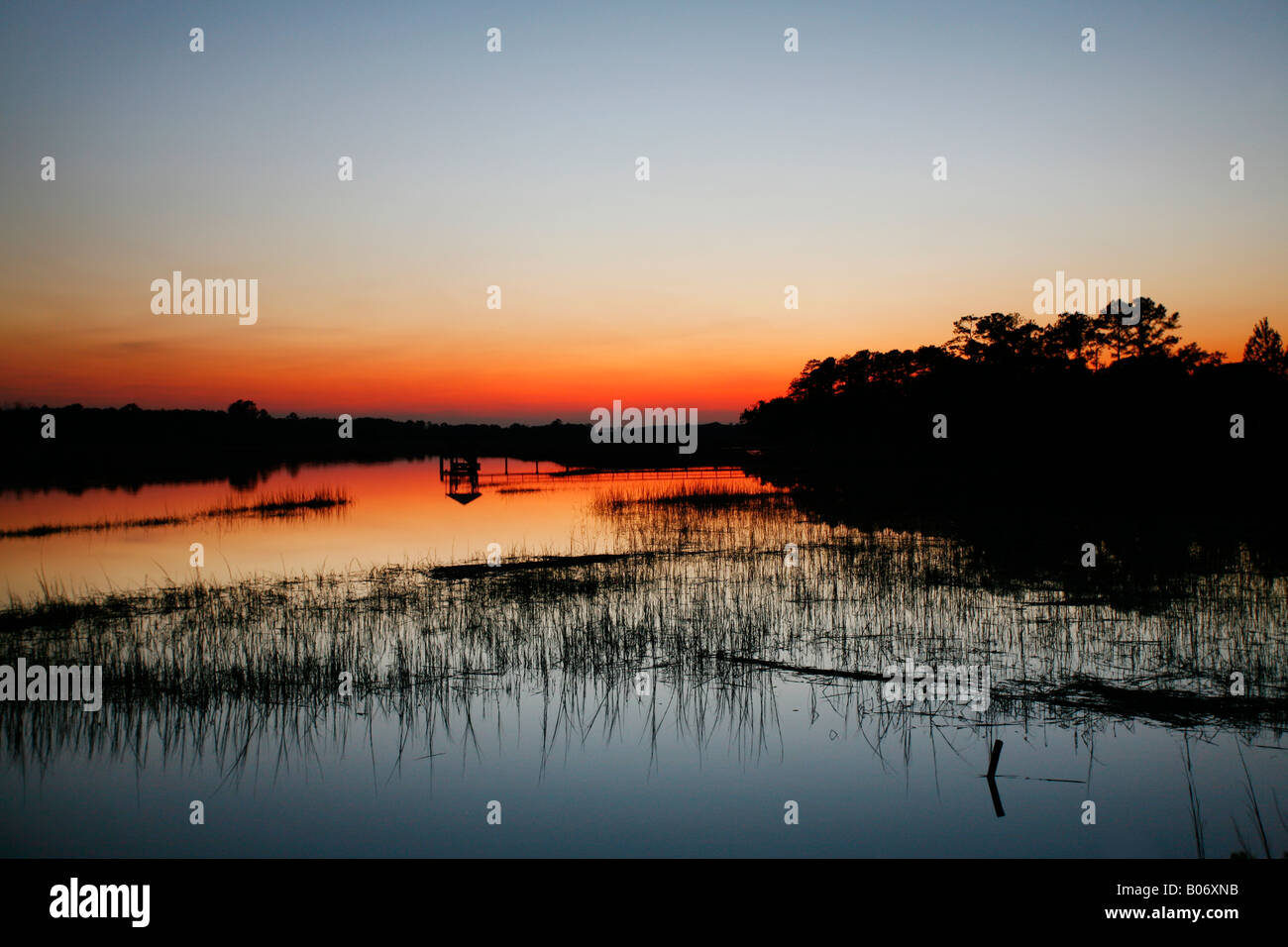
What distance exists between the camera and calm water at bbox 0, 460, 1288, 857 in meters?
7.25

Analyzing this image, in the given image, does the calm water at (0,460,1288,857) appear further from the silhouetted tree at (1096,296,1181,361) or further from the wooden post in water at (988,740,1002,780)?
the silhouetted tree at (1096,296,1181,361)

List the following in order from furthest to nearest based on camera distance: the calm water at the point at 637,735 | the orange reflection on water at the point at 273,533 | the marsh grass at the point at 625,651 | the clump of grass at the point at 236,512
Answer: the clump of grass at the point at 236,512 → the orange reflection on water at the point at 273,533 → the marsh grass at the point at 625,651 → the calm water at the point at 637,735

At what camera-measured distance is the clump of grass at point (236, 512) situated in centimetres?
2672

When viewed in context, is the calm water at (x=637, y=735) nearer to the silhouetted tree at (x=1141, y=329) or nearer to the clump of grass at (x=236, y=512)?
the clump of grass at (x=236, y=512)

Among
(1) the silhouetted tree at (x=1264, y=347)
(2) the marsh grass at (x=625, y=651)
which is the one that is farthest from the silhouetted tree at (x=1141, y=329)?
(2) the marsh grass at (x=625, y=651)

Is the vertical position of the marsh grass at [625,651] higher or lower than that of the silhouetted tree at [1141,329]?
lower

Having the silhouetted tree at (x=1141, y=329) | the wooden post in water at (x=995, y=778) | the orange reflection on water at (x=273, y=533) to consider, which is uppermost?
the silhouetted tree at (x=1141, y=329)

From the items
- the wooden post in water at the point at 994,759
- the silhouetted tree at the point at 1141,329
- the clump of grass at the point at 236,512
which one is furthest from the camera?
the silhouetted tree at the point at 1141,329

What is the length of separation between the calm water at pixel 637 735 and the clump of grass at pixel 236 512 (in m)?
11.5

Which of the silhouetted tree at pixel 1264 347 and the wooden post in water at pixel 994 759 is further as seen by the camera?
the silhouetted tree at pixel 1264 347

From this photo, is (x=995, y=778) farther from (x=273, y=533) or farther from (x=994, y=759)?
(x=273, y=533)

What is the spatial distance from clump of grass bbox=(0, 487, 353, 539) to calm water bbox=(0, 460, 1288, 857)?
11538 millimetres

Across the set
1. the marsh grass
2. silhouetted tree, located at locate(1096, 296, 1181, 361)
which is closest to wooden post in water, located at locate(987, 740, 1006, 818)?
the marsh grass
